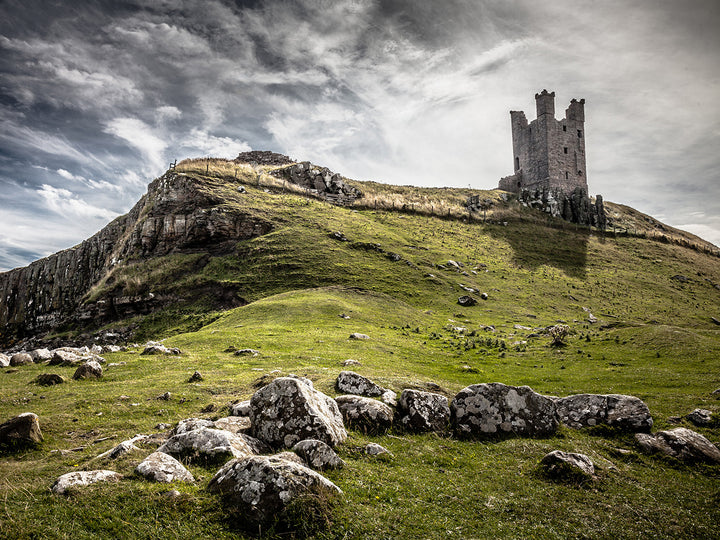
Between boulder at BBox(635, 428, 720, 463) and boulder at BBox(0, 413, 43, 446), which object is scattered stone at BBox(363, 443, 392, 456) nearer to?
boulder at BBox(635, 428, 720, 463)

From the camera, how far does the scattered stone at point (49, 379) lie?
1803 cm

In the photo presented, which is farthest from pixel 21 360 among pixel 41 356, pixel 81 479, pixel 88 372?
pixel 81 479

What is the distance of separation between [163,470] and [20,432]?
601 cm

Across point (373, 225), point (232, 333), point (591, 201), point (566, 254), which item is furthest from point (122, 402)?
point (591, 201)

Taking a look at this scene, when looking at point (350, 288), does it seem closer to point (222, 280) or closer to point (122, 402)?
point (222, 280)

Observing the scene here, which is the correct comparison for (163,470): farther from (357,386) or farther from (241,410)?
(357,386)

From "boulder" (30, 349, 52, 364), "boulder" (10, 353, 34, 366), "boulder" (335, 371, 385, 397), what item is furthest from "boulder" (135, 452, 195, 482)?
"boulder" (10, 353, 34, 366)

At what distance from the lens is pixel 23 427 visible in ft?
35.3

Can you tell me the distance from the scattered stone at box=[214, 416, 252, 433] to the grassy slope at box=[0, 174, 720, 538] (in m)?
2.46

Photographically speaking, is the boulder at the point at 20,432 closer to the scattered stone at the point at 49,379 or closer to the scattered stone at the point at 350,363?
the scattered stone at the point at 49,379

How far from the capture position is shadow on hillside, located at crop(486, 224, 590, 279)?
6988 cm

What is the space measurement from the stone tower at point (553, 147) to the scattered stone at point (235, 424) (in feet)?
344

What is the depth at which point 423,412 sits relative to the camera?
1370 cm

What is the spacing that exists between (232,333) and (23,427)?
21.6m
